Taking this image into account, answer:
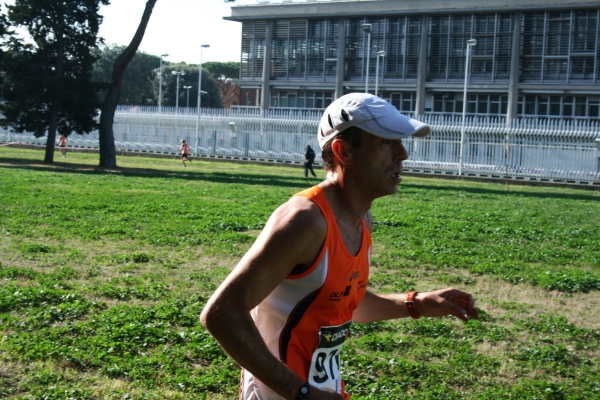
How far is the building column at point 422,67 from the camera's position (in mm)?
62469

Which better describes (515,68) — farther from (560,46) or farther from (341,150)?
(341,150)

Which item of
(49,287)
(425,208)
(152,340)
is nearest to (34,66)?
(425,208)

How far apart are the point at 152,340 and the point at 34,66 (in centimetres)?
3290

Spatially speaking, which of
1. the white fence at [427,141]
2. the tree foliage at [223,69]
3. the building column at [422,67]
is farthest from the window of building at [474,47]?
the tree foliage at [223,69]

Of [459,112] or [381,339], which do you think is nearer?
[381,339]

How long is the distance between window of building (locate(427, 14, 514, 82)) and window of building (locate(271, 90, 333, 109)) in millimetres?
11177

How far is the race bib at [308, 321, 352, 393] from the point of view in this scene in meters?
2.79

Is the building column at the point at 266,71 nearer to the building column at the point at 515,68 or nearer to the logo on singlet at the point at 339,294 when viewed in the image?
the building column at the point at 515,68

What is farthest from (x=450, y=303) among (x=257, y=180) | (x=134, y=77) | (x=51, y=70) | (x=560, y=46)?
(x=134, y=77)

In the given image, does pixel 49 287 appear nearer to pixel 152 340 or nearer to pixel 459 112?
pixel 152 340

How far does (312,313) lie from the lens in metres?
2.74

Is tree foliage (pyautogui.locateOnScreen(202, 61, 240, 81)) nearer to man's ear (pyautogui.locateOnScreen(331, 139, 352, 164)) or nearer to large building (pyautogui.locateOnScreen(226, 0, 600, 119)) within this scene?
large building (pyautogui.locateOnScreen(226, 0, 600, 119))

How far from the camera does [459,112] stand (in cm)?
6338

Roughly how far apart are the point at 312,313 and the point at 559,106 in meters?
61.0
